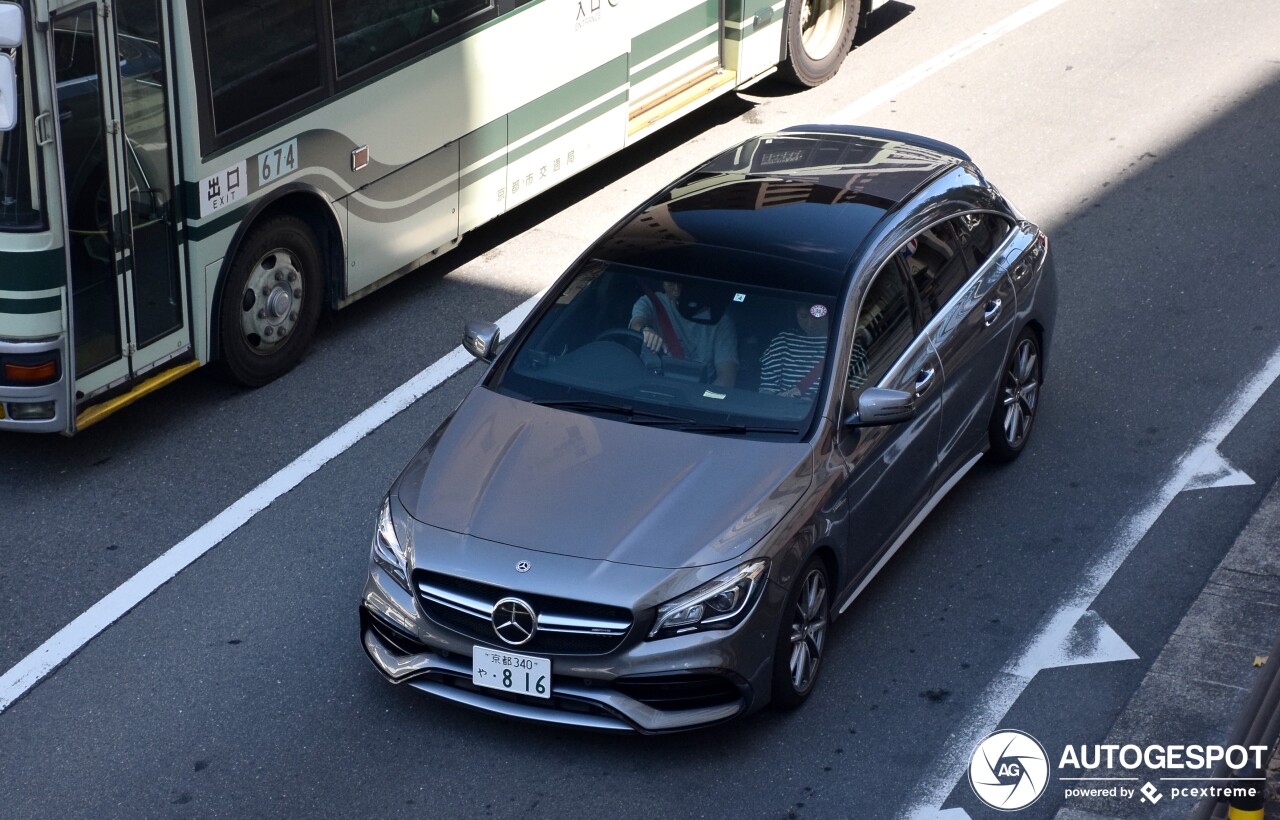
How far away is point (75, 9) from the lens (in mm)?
7883

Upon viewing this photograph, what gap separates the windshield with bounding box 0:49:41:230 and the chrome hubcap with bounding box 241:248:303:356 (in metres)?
1.55

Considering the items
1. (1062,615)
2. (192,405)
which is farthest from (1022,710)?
(192,405)

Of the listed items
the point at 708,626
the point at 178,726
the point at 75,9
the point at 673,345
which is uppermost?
the point at 75,9

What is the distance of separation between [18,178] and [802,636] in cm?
424

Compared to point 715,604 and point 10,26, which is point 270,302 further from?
point 715,604

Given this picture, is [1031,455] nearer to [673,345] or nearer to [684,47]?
[673,345]

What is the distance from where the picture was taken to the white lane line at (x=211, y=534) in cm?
721

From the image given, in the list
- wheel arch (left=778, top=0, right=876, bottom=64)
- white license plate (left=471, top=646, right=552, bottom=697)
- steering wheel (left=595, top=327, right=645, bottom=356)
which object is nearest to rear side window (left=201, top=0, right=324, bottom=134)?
steering wheel (left=595, top=327, right=645, bottom=356)

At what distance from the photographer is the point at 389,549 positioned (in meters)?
6.67

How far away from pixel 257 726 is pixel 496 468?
4.66ft

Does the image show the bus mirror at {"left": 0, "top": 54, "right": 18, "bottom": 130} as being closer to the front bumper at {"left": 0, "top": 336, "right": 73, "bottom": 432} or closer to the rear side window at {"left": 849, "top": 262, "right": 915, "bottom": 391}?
the front bumper at {"left": 0, "top": 336, "right": 73, "bottom": 432}

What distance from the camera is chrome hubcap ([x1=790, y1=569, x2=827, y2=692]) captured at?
667 cm

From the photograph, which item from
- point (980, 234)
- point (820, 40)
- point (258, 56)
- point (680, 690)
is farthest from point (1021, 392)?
point (820, 40)

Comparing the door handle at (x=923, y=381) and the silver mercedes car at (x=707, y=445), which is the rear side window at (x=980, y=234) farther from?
the door handle at (x=923, y=381)
